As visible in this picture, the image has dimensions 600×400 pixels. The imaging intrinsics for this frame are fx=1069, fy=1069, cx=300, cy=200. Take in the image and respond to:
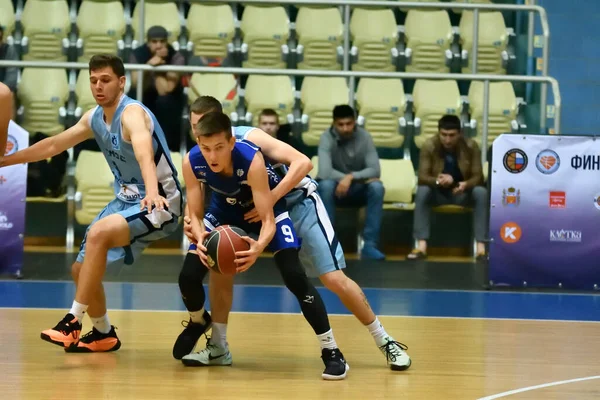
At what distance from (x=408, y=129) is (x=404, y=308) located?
3016 mm

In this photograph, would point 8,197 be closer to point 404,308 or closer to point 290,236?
point 404,308

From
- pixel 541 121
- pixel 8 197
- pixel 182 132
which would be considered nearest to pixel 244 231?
pixel 8 197

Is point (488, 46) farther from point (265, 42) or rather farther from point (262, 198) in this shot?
point (262, 198)

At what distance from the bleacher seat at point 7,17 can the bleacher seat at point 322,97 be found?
3007mm

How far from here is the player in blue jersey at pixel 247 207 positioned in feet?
15.7

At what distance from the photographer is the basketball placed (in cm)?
479

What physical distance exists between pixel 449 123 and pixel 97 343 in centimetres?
459

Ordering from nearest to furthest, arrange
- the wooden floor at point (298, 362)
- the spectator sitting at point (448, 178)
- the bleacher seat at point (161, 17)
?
the wooden floor at point (298, 362) → the spectator sitting at point (448, 178) → the bleacher seat at point (161, 17)

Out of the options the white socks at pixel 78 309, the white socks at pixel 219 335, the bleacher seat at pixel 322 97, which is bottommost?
the white socks at pixel 219 335

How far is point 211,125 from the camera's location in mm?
4727

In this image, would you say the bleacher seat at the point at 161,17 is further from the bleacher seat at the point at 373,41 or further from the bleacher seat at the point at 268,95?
the bleacher seat at the point at 373,41

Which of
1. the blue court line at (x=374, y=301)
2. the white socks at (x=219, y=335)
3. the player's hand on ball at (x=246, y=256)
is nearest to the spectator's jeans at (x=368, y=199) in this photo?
the blue court line at (x=374, y=301)

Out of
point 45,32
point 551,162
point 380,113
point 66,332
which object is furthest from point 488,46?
point 66,332

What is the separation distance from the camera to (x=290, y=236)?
16.5 feet
